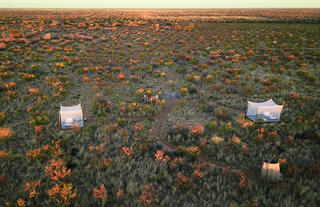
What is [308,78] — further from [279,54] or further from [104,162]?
[104,162]

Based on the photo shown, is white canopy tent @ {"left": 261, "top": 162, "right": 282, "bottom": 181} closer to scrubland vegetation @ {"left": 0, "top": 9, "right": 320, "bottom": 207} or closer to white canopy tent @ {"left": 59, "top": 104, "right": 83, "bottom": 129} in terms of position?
scrubland vegetation @ {"left": 0, "top": 9, "right": 320, "bottom": 207}

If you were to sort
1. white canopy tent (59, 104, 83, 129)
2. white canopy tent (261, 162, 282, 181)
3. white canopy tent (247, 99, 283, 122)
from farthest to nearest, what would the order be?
white canopy tent (247, 99, 283, 122), white canopy tent (59, 104, 83, 129), white canopy tent (261, 162, 282, 181)

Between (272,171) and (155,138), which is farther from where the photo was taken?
(155,138)

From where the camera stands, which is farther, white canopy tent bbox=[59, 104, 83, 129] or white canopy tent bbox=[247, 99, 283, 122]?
white canopy tent bbox=[247, 99, 283, 122]

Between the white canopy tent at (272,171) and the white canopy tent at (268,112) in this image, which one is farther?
the white canopy tent at (268,112)

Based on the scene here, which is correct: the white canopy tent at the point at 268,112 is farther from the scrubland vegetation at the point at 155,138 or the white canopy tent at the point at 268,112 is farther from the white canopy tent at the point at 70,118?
the white canopy tent at the point at 70,118

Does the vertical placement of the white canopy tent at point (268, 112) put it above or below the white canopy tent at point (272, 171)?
above

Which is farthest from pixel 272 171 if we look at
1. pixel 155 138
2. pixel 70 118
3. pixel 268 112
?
pixel 70 118

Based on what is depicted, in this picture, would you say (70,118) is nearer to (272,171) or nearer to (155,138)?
(155,138)

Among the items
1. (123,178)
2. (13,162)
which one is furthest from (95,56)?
(123,178)

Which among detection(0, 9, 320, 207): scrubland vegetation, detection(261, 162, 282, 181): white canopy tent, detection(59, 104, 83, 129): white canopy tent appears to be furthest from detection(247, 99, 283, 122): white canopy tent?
detection(59, 104, 83, 129): white canopy tent

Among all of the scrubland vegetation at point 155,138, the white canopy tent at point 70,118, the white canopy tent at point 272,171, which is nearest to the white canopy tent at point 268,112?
the scrubland vegetation at point 155,138

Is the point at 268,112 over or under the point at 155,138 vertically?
over
